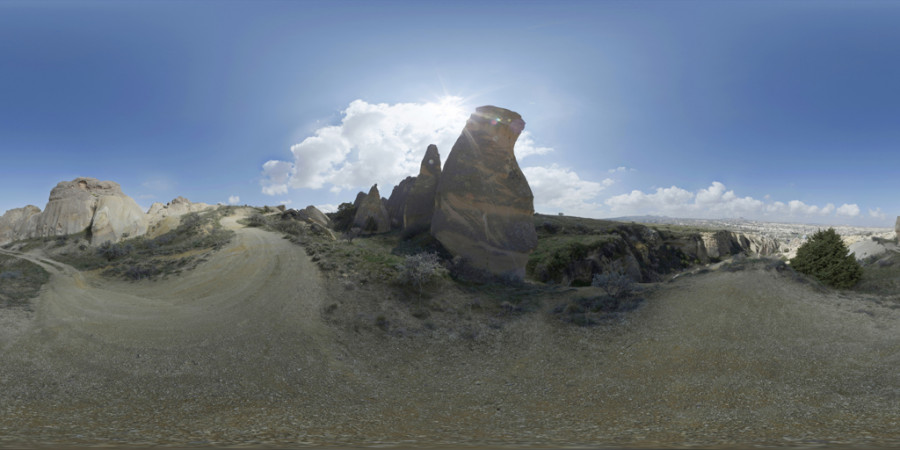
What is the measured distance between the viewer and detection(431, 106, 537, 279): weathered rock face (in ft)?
81.8

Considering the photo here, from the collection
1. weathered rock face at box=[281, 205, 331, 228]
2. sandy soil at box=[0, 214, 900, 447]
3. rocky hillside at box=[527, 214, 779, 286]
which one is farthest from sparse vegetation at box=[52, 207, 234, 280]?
rocky hillside at box=[527, 214, 779, 286]

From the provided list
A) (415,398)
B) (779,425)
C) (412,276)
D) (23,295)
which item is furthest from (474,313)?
(23,295)

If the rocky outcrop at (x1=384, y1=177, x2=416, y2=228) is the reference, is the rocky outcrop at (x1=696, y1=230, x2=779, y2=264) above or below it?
below

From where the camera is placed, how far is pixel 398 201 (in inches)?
1853

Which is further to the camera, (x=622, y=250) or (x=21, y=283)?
(x=622, y=250)

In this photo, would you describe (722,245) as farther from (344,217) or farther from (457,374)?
(457,374)

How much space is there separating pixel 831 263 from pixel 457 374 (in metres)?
22.7

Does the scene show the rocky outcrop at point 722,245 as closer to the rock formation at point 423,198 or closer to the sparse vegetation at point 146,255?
the rock formation at point 423,198

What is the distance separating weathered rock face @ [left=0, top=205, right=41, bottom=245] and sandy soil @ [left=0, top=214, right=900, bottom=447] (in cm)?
3276

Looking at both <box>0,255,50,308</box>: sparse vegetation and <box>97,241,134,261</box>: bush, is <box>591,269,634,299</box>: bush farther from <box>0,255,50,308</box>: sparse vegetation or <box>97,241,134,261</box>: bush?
<box>97,241,134,261</box>: bush

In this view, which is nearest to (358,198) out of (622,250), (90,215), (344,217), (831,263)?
(344,217)

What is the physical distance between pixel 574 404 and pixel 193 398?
946 cm

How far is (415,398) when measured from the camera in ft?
31.2

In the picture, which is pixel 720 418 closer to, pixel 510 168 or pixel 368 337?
pixel 368 337
